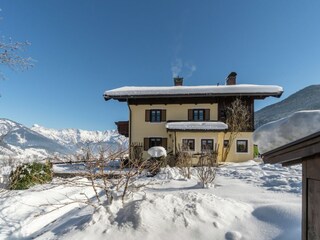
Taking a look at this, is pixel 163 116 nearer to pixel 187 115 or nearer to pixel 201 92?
pixel 187 115

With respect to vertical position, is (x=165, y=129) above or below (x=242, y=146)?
above

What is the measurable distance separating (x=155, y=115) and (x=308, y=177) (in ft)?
59.5

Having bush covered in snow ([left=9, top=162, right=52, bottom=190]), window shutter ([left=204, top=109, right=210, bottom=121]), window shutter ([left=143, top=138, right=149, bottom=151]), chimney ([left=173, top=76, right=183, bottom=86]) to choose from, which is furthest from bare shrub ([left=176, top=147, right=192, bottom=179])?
chimney ([left=173, top=76, right=183, bottom=86])

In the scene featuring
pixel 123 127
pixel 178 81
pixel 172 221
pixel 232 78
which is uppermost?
pixel 232 78

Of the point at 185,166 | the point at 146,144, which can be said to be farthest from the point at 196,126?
the point at 185,166

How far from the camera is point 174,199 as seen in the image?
15.6ft

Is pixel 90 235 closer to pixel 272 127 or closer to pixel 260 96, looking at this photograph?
pixel 272 127

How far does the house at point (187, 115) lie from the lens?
1859 centimetres

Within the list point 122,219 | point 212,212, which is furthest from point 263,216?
point 122,219

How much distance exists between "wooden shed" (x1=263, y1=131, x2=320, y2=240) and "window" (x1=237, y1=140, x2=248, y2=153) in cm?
1716

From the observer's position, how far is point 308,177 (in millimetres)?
2508

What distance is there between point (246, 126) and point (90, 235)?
17391mm

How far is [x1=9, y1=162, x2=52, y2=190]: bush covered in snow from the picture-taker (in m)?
8.02

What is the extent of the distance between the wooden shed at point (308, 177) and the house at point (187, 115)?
1551cm
